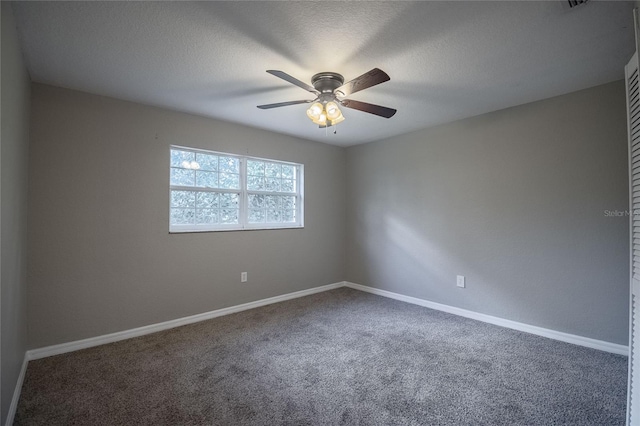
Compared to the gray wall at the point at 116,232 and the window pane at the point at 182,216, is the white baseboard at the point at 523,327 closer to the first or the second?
the gray wall at the point at 116,232

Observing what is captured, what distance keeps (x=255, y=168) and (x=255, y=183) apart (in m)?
0.20

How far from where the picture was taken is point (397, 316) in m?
3.44

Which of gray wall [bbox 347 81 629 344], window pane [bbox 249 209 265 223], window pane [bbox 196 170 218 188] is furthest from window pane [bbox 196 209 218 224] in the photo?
gray wall [bbox 347 81 629 344]

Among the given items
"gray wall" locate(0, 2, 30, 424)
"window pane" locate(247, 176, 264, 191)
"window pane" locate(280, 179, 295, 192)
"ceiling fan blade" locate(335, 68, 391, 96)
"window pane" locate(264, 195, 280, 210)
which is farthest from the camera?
"window pane" locate(280, 179, 295, 192)

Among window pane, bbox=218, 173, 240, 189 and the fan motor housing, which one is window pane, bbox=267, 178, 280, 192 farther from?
the fan motor housing

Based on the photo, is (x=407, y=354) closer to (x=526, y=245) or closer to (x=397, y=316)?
(x=397, y=316)

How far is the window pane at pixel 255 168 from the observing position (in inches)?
151

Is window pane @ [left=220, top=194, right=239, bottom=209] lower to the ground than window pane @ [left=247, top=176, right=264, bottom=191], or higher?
lower

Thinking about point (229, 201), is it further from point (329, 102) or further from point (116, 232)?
point (329, 102)

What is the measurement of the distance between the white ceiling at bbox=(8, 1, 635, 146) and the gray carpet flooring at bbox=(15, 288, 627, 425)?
234cm

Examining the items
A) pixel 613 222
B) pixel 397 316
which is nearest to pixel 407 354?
pixel 397 316

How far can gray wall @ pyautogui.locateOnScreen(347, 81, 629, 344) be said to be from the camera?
2551 millimetres

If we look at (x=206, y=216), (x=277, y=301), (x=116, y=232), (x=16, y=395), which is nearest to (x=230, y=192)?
(x=206, y=216)

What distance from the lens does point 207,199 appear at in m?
3.48
